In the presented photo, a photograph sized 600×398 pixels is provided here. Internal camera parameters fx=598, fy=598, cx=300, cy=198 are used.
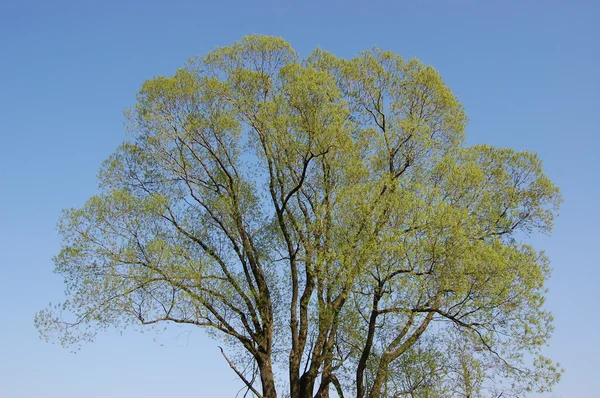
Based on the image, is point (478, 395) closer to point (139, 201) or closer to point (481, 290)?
point (481, 290)

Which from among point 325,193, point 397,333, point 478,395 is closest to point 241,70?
point 325,193

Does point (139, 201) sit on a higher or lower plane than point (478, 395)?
higher

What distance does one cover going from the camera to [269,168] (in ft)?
81.4

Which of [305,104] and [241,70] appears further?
[241,70]

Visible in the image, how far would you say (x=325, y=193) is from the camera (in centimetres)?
2405

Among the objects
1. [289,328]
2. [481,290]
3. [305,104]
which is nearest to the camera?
[481,290]

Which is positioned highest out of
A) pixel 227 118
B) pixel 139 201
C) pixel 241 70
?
pixel 241 70

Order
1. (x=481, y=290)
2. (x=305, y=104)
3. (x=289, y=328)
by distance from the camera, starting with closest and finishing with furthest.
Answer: (x=481, y=290), (x=305, y=104), (x=289, y=328)

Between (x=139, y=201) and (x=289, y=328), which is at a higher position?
(x=139, y=201)

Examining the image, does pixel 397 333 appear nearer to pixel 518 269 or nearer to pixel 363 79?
pixel 518 269

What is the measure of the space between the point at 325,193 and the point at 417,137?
4337 mm

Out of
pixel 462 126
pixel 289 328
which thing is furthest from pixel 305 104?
pixel 289 328

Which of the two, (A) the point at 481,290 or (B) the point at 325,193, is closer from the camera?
(A) the point at 481,290

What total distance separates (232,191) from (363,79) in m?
7.42
